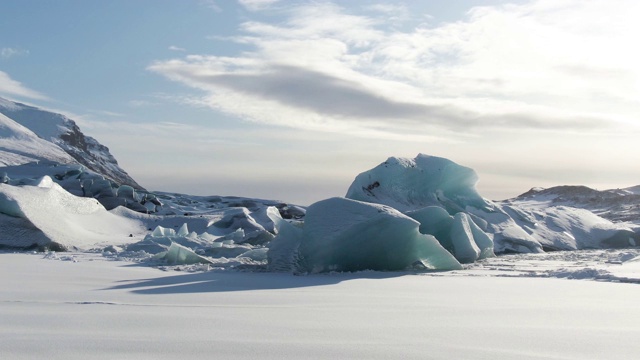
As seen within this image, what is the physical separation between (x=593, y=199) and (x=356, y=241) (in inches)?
887

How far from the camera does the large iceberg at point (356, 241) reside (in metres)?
5.29

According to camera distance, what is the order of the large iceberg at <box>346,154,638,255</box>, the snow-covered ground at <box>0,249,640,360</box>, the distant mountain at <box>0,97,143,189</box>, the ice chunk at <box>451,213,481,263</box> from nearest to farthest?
1. the snow-covered ground at <box>0,249,640,360</box>
2. the ice chunk at <box>451,213,481,263</box>
3. the large iceberg at <box>346,154,638,255</box>
4. the distant mountain at <box>0,97,143,189</box>

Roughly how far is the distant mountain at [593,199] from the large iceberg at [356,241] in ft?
44.5

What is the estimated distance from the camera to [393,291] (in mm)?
3777

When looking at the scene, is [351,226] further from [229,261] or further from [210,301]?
[210,301]

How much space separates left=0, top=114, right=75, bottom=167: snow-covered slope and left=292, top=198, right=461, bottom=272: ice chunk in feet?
142

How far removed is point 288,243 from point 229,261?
2.94 ft

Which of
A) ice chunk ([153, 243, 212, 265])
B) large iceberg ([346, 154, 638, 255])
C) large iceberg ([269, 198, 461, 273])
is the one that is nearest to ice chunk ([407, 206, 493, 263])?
large iceberg ([269, 198, 461, 273])

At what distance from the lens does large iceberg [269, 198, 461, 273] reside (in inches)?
208

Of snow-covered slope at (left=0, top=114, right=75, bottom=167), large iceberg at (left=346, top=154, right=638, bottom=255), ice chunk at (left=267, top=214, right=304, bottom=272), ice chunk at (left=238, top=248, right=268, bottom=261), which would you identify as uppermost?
snow-covered slope at (left=0, top=114, right=75, bottom=167)

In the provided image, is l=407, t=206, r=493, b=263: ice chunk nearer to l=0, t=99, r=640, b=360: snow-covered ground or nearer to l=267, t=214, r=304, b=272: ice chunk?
l=0, t=99, r=640, b=360: snow-covered ground

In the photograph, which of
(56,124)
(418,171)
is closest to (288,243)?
(418,171)

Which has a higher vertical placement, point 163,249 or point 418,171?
point 418,171

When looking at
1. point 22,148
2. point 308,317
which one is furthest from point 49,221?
point 22,148
